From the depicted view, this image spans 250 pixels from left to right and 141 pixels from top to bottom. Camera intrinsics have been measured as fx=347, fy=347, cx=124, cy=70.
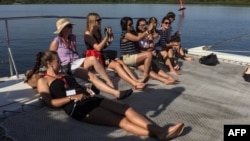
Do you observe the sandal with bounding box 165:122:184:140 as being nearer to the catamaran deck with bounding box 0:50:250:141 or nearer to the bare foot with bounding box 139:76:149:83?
the catamaran deck with bounding box 0:50:250:141

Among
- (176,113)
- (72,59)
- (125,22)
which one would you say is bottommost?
(176,113)

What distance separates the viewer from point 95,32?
197 inches

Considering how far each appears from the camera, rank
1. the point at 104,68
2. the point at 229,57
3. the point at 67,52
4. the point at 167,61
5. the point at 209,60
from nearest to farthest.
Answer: the point at 67,52 < the point at 104,68 < the point at 167,61 < the point at 209,60 < the point at 229,57

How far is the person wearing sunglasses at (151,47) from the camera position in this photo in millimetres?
5176

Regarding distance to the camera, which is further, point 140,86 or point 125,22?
point 125,22

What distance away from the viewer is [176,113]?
12.9ft

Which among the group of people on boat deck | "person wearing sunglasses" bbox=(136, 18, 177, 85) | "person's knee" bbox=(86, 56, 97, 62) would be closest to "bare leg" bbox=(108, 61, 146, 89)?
the group of people on boat deck

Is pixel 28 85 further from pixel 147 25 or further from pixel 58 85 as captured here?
pixel 147 25

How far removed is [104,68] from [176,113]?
4.76 feet

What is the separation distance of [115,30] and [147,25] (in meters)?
12.5

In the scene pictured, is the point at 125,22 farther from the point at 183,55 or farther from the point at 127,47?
the point at 183,55

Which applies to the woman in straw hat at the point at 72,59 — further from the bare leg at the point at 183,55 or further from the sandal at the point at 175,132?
the bare leg at the point at 183,55

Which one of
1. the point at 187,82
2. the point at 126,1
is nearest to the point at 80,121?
the point at 187,82

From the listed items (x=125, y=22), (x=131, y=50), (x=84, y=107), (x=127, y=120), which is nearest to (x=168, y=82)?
(x=131, y=50)
